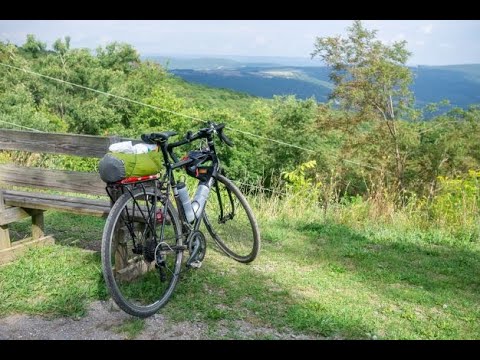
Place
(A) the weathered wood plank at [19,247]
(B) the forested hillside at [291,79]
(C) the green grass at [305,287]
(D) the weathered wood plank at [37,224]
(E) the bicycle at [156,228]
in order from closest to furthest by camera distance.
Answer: (E) the bicycle at [156,228] → (C) the green grass at [305,287] → (A) the weathered wood plank at [19,247] → (D) the weathered wood plank at [37,224] → (B) the forested hillside at [291,79]

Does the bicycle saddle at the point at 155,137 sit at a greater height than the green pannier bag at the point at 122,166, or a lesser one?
greater

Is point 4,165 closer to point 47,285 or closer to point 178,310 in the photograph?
point 47,285

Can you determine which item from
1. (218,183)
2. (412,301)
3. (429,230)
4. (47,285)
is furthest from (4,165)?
(429,230)

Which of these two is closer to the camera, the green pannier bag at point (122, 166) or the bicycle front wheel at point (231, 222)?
the green pannier bag at point (122, 166)

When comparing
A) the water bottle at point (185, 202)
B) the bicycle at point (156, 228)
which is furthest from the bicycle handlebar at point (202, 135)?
the water bottle at point (185, 202)

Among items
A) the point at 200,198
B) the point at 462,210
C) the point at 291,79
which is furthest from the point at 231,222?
the point at 291,79

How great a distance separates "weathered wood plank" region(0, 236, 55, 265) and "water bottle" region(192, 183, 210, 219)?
68.8 inches

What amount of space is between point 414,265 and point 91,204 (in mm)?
3264

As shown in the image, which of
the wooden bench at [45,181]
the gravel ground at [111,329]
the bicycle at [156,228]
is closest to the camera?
the gravel ground at [111,329]

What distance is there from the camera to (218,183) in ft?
13.5

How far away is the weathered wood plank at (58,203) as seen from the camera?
12.6 feet

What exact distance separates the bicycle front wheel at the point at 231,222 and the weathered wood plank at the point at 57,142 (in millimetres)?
1054

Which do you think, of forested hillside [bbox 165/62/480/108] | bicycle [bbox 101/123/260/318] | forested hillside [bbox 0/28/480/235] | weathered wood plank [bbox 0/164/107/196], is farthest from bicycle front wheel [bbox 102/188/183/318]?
forested hillside [bbox 165/62/480/108]

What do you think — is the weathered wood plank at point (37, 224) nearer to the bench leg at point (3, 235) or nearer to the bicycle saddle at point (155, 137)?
the bench leg at point (3, 235)
